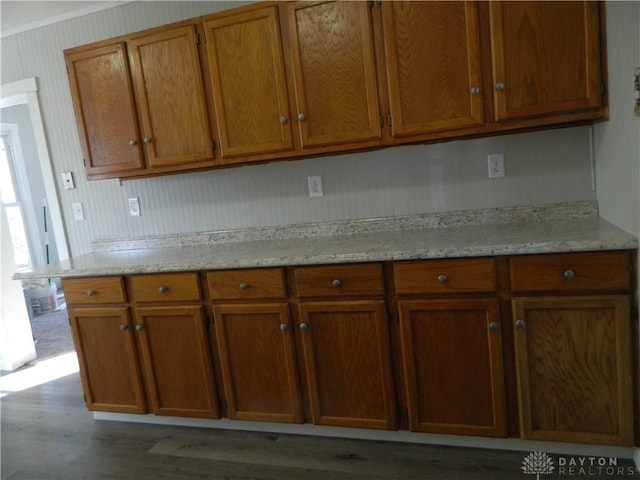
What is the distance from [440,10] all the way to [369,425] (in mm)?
1791

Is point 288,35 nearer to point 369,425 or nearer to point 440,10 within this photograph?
point 440,10

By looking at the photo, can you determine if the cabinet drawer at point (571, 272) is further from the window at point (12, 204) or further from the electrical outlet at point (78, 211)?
the window at point (12, 204)

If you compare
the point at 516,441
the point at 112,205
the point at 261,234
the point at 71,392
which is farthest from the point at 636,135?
the point at 71,392

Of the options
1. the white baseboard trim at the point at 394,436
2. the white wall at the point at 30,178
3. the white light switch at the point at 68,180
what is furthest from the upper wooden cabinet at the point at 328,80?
the white wall at the point at 30,178

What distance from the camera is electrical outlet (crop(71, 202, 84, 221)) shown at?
2.94 metres

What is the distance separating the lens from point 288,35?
2.03 meters

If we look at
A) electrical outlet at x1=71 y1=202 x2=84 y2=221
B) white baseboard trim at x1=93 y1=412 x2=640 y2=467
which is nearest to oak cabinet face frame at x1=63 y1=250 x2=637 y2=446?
white baseboard trim at x1=93 y1=412 x2=640 y2=467

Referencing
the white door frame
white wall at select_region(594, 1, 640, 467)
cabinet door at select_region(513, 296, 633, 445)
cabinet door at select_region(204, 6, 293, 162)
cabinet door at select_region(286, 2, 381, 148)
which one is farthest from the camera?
the white door frame

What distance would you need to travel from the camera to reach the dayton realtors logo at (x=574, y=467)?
168cm

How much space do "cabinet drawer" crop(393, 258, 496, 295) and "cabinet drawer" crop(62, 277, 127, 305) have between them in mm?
1388

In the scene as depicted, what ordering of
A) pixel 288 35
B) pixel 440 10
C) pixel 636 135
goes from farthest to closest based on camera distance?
1. pixel 288 35
2. pixel 440 10
3. pixel 636 135

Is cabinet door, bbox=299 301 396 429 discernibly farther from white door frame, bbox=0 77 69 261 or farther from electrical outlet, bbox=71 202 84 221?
white door frame, bbox=0 77 69 261

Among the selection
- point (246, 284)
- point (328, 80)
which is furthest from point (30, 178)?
point (328, 80)

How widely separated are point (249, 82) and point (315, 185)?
640 millimetres
